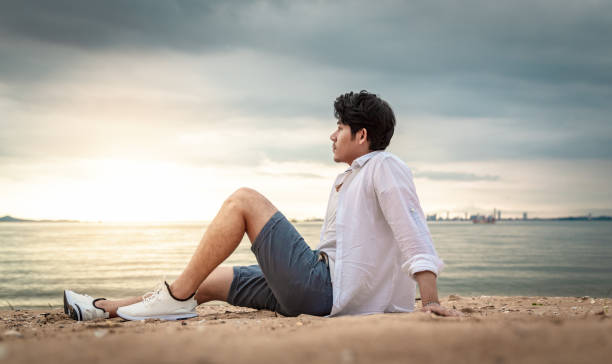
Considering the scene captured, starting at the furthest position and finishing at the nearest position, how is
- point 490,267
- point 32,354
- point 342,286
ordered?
point 490,267 → point 342,286 → point 32,354

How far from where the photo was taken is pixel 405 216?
10.6 feet

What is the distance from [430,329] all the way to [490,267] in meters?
20.3

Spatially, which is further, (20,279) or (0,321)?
(20,279)

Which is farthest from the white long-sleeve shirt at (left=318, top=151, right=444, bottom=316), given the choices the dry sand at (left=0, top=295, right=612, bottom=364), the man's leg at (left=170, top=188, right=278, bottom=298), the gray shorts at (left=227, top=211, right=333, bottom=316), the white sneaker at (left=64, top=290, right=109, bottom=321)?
the white sneaker at (left=64, top=290, right=109, bottom=321)

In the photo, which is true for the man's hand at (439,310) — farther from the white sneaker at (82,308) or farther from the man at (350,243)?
the white sneaker at (82,308)

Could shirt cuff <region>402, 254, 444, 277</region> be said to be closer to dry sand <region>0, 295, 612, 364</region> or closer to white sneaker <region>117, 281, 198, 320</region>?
dry sand <region>0, 295, 612, 364</region>

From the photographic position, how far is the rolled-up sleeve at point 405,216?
3154 millimetres

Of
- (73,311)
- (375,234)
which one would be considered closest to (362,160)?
(375,234)

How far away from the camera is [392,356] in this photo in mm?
1872

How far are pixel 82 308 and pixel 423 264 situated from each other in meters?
3.04

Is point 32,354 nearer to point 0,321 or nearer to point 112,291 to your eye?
point 0,321

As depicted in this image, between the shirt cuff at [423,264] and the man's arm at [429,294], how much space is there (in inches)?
1.7

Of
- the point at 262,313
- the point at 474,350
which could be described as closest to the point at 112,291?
the point at 262,313

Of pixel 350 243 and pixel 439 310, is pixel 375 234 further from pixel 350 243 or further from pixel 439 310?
pixel 439 310
